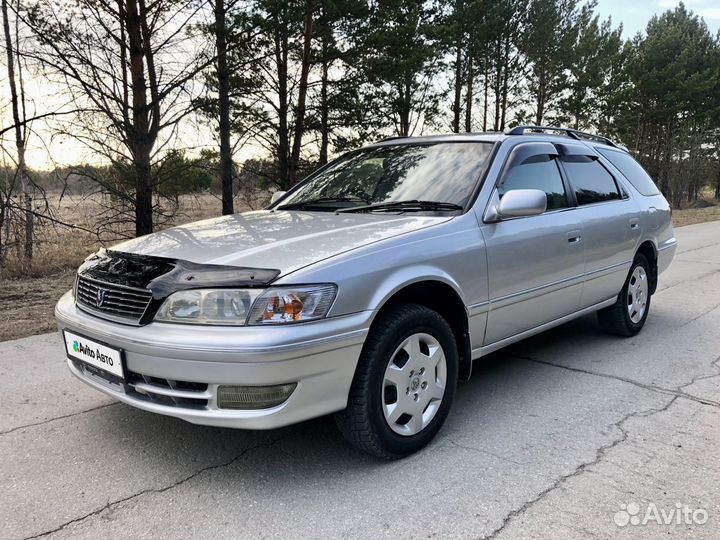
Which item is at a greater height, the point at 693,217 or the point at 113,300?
the point at 113,300

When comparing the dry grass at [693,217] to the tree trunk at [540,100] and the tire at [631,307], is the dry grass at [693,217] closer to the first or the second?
the tree trunk at [540,100]

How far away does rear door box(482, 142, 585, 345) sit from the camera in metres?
3.50

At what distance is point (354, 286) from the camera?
2.66m

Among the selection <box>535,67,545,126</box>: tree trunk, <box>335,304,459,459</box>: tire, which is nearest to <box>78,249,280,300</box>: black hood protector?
<box>335,304,459,459</box>: tire

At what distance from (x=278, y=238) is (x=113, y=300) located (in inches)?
34.6

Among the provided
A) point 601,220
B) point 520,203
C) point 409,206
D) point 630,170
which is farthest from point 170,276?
point 630,170

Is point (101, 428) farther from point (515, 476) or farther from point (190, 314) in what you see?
point (515, 476)

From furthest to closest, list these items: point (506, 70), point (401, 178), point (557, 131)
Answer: point (506, 70) → point (557, 131) → point (401, 178)

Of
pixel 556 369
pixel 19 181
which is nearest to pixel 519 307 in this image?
pixel 556 369

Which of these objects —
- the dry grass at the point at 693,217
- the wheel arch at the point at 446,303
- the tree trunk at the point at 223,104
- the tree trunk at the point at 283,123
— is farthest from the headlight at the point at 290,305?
the dry grass at the point at 693,217

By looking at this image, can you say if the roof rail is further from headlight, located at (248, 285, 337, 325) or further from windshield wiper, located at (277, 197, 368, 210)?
headlight, located at (248, 285, 337, 325)

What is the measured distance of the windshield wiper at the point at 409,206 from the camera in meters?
3.50

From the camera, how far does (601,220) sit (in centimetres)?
450

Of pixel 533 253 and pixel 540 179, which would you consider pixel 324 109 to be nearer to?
pixel 540 179
